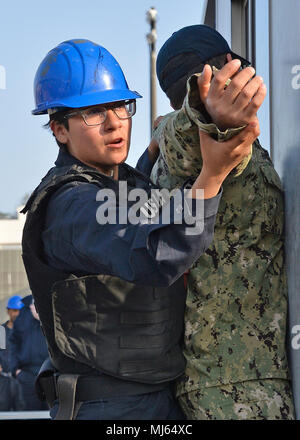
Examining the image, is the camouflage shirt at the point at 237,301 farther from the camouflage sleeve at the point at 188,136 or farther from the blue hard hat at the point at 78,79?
the blue hard hat at the point at 78,79

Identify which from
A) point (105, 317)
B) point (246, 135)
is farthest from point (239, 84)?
point (105, 317)

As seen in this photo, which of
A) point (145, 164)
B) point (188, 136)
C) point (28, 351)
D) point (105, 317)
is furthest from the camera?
point (28, 351)

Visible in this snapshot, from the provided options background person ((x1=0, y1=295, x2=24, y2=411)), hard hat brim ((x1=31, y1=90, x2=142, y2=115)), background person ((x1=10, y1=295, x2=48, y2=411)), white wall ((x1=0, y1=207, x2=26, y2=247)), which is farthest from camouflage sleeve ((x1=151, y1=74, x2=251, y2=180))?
white wall ((x1=0, y1=207, x2=26, y2=247))

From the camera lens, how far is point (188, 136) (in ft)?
6.32

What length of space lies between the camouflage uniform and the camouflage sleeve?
11cm

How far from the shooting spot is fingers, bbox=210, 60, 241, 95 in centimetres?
162

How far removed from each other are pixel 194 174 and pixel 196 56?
44cm

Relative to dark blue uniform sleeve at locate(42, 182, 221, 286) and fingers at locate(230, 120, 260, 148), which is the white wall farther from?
fingers at locate(230, 120, 260, 148)

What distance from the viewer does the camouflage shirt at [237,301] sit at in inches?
87.3

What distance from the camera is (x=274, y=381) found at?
2.23m

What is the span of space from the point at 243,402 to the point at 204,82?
967mm

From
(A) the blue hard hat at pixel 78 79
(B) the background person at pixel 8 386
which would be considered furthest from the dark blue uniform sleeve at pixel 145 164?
(B) the background person at pixel 8 386

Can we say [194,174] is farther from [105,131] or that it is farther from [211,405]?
[211,405]

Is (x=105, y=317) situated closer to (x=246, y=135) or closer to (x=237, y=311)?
(x=237, y=311)
